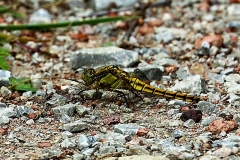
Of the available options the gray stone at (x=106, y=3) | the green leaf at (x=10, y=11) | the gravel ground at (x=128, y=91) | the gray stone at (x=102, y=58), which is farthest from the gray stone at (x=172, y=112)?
the gray stone at (x=106, y=3)

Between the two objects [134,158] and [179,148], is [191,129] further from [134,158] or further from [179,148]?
[134,158]

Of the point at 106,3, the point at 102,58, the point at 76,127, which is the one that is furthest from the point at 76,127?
the point at 106,3

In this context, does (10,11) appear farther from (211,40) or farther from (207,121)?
(207,121)

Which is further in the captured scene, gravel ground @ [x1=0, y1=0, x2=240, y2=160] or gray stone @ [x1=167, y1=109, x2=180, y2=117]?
gray stone @ [x1=167, y1=109, x2=180, y2=117]

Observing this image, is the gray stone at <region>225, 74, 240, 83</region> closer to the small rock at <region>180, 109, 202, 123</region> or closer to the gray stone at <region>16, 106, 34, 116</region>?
the small rock at <region>180, 109, 202, 123</region>

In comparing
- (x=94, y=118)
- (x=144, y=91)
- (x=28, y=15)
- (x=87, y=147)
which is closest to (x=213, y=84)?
(x=144, y=91)

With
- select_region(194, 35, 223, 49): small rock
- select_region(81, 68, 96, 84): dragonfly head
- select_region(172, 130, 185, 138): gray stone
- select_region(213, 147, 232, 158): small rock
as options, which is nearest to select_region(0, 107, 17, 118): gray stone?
select_region(81, 68, 96, 84): dragonfly head

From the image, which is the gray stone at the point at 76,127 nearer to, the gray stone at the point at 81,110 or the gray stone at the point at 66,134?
the gray stone at the point at 66,134
